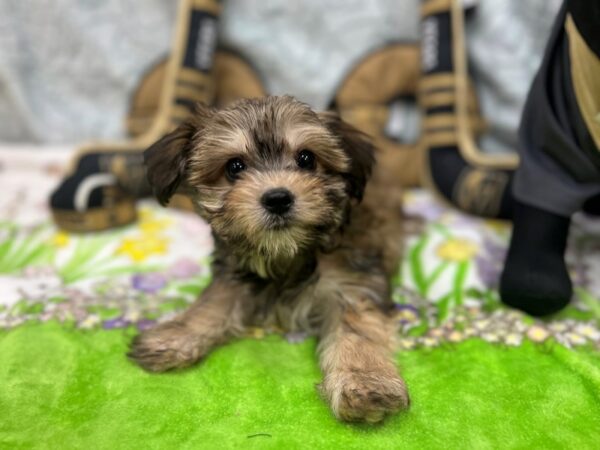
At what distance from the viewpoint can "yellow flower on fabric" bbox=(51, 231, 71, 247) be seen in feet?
9.64

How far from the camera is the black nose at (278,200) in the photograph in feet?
5.75

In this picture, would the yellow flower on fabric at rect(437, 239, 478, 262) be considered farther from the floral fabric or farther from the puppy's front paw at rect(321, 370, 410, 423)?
the puppy's front paw at rect(321, 370, 410, 423)

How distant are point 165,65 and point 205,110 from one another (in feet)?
6.64

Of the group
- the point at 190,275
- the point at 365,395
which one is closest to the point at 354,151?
the point at 365,395

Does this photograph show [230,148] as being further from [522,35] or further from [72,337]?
[522,35]

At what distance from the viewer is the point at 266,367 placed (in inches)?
73.4

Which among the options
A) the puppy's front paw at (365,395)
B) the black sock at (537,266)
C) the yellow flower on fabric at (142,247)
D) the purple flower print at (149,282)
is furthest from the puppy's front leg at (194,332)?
the black sock at (537,266)

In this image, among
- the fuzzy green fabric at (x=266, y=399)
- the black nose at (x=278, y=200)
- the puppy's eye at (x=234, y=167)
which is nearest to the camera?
the fuzzy green fabric at (x=266, y=399)

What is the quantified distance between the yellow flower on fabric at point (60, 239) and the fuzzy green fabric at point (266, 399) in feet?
3.16

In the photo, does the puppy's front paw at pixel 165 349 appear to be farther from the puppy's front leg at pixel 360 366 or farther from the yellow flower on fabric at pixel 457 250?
the yellow flower on fabric at pixel 457 250

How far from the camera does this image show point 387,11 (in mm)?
3639

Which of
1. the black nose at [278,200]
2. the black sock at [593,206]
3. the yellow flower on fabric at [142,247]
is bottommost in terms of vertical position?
the yellow flower on fabric at [142,247]

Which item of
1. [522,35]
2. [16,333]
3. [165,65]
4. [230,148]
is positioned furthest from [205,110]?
[522,35]

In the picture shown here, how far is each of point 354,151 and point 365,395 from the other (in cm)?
92
